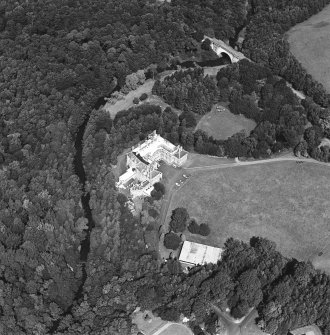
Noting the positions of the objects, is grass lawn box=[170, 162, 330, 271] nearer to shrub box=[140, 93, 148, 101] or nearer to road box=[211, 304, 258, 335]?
road box=[211, 304, 258, 335]

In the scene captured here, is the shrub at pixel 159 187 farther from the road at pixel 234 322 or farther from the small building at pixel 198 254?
the road at pixel 234 322

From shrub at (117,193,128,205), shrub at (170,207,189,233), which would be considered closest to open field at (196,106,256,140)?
shrub at (170,207,189,233)

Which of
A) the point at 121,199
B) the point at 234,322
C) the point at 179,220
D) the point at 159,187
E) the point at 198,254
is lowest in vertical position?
the point at 234,322

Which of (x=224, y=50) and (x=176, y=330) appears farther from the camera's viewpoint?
(x=224, y=50)

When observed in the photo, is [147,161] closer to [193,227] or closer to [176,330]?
[193,227]

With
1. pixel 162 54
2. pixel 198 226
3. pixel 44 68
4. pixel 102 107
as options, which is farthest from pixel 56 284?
pixel 162 54

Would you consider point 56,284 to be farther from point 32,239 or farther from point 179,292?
point 179,292

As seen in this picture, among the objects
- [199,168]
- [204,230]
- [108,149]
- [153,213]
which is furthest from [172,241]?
[108,149]
